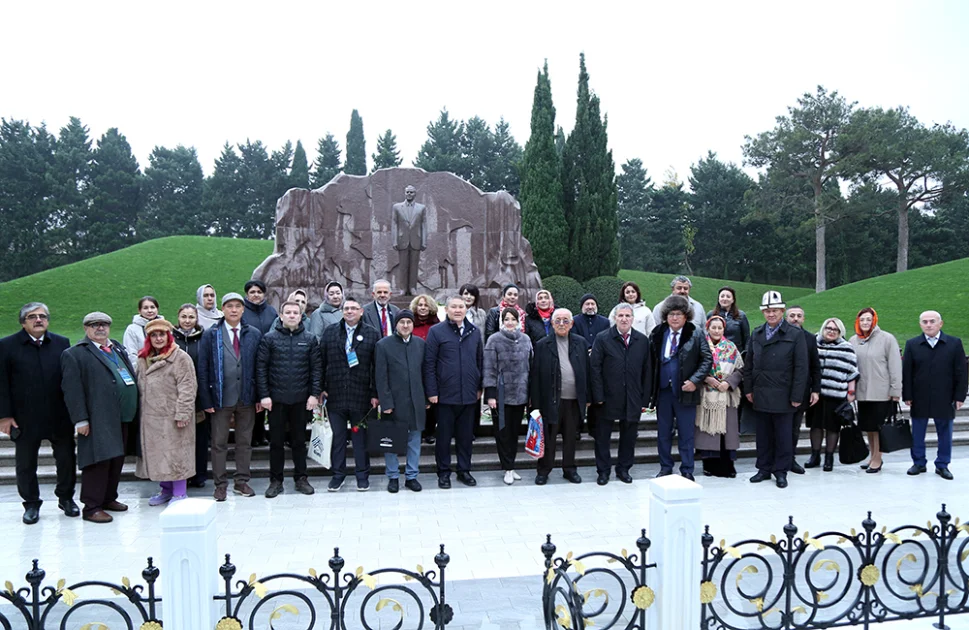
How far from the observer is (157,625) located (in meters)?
2.86

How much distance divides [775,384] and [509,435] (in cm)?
272

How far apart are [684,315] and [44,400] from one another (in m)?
5.96

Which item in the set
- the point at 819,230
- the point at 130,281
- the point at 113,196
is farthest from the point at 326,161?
the point at 819,230

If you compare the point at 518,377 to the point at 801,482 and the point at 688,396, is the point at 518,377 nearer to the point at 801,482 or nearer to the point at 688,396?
the point at 688,396

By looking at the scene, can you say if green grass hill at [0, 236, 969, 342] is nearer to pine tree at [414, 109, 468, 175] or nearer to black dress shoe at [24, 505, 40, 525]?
black dress shoe at [24, 505, 40, 525]

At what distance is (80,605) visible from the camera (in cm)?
269

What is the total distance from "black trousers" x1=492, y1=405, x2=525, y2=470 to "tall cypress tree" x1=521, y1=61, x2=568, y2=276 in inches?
612

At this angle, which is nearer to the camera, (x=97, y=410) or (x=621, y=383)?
(x=97, y=410)

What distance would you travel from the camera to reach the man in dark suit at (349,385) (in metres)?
6.40

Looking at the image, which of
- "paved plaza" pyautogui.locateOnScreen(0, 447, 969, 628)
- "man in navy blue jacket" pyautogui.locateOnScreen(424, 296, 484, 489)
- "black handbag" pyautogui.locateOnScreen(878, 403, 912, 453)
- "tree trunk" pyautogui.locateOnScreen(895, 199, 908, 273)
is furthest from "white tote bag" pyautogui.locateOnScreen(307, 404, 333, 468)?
"tree trunk" pyautogui.locateOnScreen(895, 199, 908, 273)

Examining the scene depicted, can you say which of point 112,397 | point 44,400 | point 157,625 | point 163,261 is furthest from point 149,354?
point 163,261

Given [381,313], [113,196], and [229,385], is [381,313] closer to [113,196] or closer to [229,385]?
[229,385]

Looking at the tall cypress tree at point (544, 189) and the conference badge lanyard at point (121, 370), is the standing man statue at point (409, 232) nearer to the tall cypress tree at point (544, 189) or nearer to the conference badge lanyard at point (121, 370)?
the conference badge lanyard at point (121, 370)

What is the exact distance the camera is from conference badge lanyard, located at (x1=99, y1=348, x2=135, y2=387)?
5.81 m
